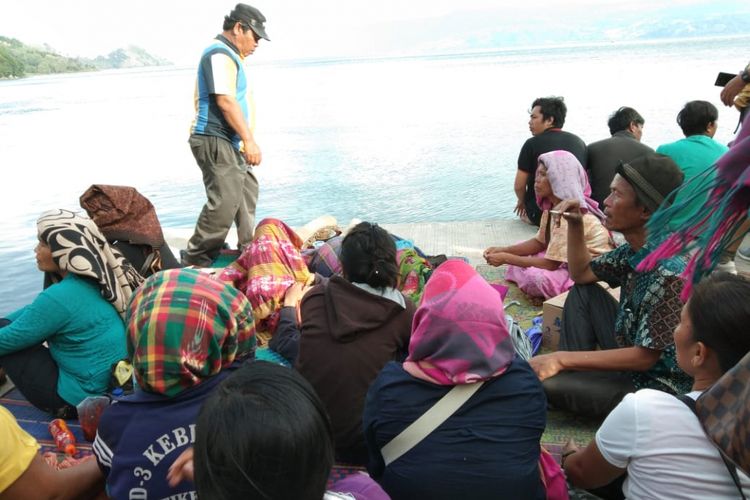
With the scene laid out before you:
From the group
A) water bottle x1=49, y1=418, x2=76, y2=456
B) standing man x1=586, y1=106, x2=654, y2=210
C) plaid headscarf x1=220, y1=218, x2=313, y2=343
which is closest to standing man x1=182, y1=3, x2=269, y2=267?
plaid headscarf x1=220, y1=218, x2=313, y2=343

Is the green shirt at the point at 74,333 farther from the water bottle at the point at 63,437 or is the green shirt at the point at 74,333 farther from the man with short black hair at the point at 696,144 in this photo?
the man with short black hair at the point at 696,144

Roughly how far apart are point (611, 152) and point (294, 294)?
2.53 metres

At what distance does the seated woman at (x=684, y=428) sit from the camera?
1268mm

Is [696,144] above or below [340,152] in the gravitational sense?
above

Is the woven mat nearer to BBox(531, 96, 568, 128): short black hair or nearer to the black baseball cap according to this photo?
the black baseball cap

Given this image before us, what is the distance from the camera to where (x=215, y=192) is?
4164 millimetres

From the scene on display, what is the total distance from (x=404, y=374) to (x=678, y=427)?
0.62 m

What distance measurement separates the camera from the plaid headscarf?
3.29m

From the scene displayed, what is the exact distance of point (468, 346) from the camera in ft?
4.80

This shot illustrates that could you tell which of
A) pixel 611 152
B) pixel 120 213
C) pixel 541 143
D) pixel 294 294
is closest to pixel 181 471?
pixel 294 294

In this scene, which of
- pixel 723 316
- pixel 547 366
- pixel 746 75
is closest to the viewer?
pixel 723 316

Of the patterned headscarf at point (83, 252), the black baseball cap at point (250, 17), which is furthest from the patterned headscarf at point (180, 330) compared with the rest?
the black baseball cap at point (250, 17)

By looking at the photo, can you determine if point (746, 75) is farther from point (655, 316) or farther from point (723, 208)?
point (723, 208)

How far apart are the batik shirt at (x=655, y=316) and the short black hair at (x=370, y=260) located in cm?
84
